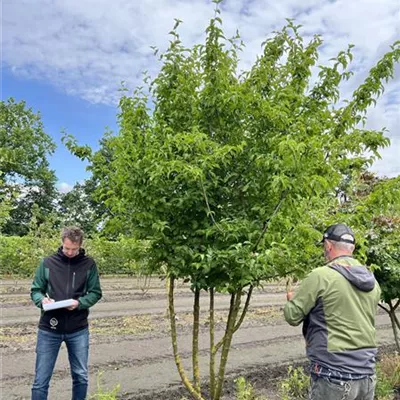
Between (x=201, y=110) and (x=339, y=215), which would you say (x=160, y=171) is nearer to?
(x=201, y=110)

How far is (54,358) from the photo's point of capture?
3986 millimetres

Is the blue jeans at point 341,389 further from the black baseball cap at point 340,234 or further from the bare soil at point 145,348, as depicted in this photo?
the bare soil at point 145,348

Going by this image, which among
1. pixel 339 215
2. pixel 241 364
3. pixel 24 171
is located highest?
pixel 24 171

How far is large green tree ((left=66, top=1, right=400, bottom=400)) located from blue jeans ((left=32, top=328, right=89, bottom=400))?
1004 millimetres

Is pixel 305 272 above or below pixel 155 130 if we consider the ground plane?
below

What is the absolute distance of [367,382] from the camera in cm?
284

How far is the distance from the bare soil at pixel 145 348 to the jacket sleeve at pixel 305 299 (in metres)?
2.16

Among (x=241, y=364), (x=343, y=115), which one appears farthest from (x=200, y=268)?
(x=241, y=364)

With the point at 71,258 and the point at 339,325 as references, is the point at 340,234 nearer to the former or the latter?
the point at 339,325

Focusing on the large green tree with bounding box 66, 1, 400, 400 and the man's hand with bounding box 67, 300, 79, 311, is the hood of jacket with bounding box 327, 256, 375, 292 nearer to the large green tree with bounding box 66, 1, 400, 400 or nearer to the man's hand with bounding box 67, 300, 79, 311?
the large green tree with bounding box 66, 1, 400, 400

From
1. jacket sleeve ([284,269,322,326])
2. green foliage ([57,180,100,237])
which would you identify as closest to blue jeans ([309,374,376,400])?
jacket sleeve ([284,269,322,326])

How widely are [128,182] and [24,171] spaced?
127 ft

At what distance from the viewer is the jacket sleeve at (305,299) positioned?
2.76 m

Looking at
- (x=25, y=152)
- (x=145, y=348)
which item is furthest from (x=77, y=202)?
(x=145, y=348)
